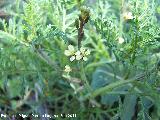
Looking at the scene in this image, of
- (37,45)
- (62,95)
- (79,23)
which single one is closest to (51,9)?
(37,45)

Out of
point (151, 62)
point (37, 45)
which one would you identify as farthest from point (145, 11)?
point (37, 45)

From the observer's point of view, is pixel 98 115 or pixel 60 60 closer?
pixel 98 115

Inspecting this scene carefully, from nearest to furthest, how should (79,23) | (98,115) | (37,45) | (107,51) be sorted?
1. (79,23)
2. (37,45)
3. (98,115)
4. (107,51)

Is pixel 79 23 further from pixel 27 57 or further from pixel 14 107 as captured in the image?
pixel 14 107

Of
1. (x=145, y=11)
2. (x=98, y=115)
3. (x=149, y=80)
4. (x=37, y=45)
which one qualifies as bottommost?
(x=98, y=115)

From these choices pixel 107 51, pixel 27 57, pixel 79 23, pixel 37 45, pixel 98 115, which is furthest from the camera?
pixel 107 51

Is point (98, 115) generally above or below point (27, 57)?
below

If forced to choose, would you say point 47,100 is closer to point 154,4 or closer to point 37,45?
point 37,45
